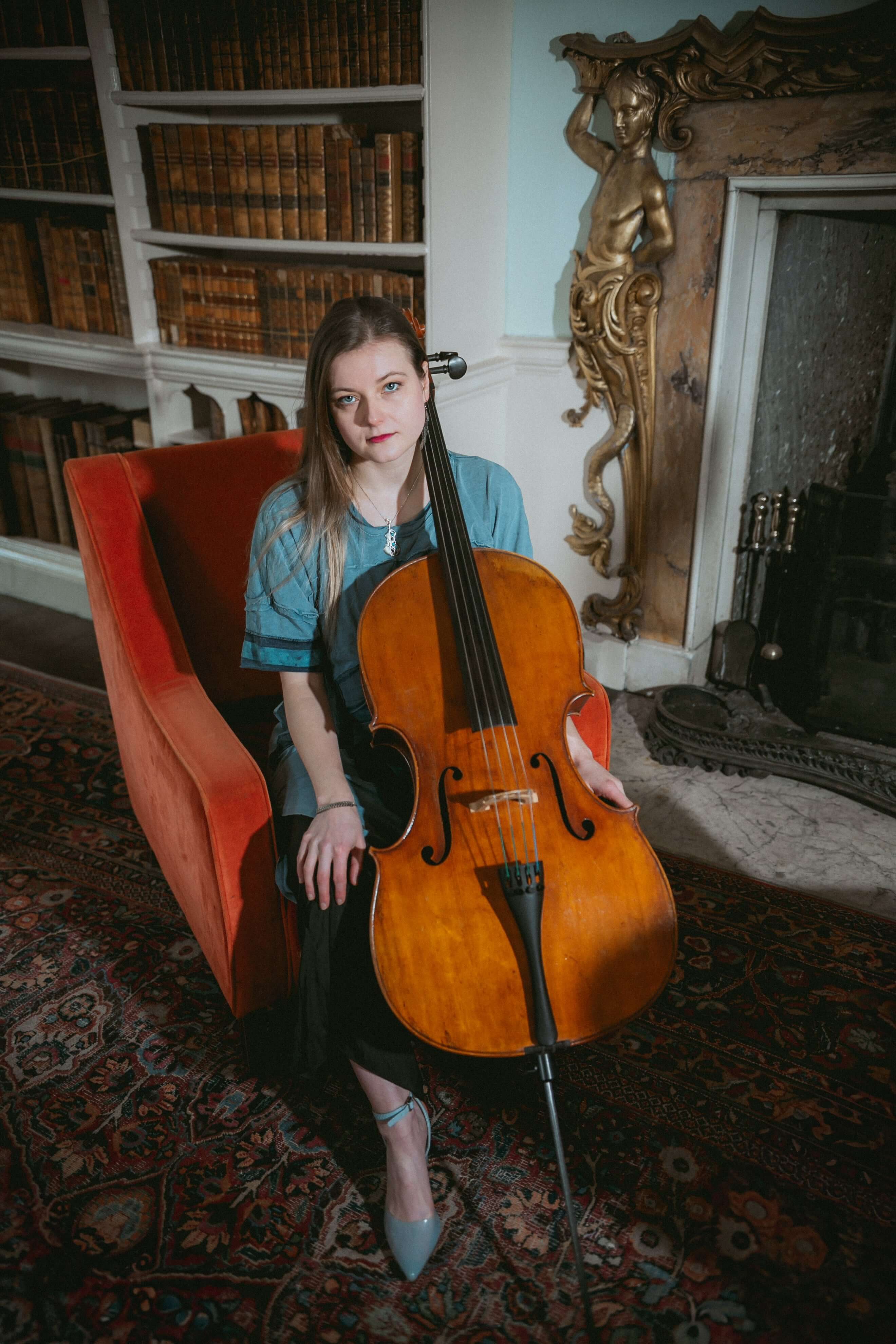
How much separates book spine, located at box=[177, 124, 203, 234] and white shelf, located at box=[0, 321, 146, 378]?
1.22 ft

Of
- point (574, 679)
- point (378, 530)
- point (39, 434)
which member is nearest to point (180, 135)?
point (39, 434)

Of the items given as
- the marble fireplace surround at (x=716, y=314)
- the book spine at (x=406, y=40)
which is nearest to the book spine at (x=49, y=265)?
the book spine at (x=406, y=40)

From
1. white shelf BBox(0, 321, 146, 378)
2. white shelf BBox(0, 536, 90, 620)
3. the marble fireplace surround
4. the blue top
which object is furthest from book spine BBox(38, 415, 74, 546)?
the blue top

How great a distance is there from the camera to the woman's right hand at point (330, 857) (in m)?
1.15

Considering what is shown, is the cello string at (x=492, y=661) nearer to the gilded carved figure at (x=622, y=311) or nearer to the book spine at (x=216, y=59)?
the gilded carved figure at (x=622, y=311)

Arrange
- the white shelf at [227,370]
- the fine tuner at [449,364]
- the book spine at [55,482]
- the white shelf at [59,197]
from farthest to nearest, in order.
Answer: the book spine at [55,482], the white shelf at [59,197], the white shelf at [227,370], the fine tuner at [449,364]

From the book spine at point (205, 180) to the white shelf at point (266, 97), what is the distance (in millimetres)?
68

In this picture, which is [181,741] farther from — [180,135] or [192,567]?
[180,135]

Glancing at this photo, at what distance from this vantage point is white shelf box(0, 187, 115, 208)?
97.4 inches

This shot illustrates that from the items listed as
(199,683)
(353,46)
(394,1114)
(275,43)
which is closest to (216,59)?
(275,43)

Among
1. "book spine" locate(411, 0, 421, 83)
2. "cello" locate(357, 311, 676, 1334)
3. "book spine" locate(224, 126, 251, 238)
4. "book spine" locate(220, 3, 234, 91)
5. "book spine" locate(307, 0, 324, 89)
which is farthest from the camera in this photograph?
"book spine" locate(224, 126, 251, 238)

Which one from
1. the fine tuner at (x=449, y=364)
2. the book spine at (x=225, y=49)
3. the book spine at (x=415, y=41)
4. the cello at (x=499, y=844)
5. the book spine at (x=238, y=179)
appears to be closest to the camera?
the cello at (x=499, y=844)

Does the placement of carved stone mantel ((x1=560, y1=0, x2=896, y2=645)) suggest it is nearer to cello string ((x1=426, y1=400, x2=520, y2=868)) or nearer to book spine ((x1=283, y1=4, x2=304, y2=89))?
book spine ((x1=283, y1=4, x2=304, y2=89))

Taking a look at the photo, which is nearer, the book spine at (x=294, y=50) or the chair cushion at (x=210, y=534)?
the chair cushion at (x=210, y=534)
